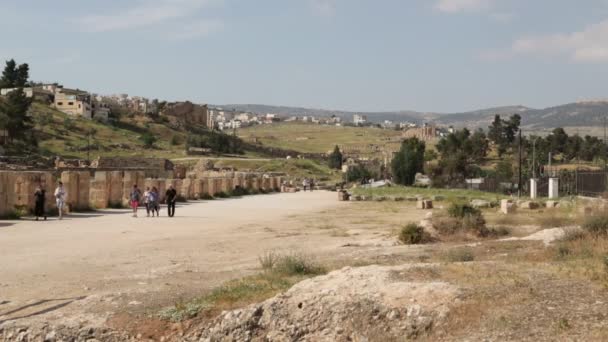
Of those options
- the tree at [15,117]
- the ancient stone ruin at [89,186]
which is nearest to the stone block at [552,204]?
the ancient stone ruin at [89,186]

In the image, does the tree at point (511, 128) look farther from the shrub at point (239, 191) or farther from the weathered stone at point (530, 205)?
the weathered stone at point (530, 205)

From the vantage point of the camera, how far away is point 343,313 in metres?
7.96

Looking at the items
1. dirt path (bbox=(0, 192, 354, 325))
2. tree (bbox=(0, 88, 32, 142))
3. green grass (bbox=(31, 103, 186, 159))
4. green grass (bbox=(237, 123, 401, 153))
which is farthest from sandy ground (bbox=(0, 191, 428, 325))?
green grass (bbox=(237, 123, 401, 153))

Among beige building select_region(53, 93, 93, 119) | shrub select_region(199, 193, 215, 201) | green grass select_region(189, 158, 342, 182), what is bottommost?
shrub select_region(199, 193, 215, 201)

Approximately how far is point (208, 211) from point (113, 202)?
157 inches

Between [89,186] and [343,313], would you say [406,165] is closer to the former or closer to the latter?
[89,186]

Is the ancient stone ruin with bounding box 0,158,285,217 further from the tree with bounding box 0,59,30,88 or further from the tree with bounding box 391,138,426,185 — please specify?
the tree with bounding box 0,59,30,88

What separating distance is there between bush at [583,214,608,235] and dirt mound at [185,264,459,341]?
6.38m

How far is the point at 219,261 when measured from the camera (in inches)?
535

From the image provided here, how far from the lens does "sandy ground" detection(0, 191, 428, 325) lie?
954 centimetres

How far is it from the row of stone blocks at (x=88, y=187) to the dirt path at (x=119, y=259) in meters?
1.73

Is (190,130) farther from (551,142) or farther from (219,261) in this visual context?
(219,261)

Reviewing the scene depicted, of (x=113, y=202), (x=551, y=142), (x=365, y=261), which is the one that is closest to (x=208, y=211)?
(x=113, y=202)

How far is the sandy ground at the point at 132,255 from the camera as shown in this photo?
9539 mm
